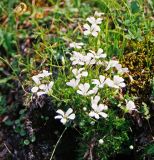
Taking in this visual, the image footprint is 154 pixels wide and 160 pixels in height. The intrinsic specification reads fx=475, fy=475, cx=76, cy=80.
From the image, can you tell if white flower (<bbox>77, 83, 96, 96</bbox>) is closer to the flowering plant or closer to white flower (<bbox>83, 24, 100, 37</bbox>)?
the flowering plant

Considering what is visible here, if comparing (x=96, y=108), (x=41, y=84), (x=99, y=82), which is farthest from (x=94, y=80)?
(x=41, y=84)

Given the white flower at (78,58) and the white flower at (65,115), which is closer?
the white flower at (65,115)

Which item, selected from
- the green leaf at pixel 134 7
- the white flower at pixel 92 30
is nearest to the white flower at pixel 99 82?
the white flower at pixel 92 30

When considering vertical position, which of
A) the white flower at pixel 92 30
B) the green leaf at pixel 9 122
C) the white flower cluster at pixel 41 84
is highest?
the white flower at pixel 92 30

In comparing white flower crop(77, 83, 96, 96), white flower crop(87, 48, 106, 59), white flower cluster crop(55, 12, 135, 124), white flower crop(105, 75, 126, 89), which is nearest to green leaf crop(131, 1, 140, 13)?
white flower cluster crop(55, 12, 135, 124)

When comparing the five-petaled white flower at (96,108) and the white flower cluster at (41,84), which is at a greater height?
the white flower cluster at (41,84)

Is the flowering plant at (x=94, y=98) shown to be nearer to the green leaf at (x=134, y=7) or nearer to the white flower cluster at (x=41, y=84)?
the white flower cluster at (x=41, y=84)

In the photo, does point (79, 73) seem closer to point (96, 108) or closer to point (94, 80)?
point (94, 80)

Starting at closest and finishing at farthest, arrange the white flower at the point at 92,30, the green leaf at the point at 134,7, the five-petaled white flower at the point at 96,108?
1. the five-petaled white flower at the point at 96,108
2. the white flower at the point at 92,30
3. the green leaf at the point at 134,7
